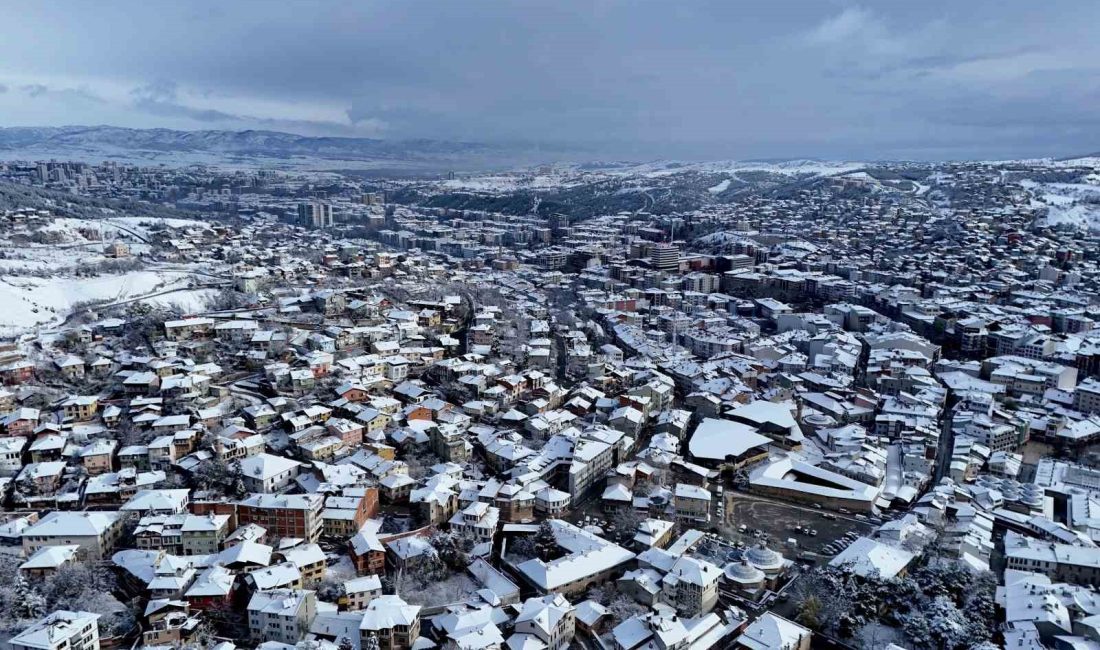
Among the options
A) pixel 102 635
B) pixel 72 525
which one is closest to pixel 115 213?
pixel 72 525

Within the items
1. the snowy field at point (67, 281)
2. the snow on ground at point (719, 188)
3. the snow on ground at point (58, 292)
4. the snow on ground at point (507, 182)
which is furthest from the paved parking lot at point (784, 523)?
the snow on ground at point (507, 182)

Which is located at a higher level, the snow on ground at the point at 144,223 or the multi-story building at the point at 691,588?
the snow on ground at the point at 144,223

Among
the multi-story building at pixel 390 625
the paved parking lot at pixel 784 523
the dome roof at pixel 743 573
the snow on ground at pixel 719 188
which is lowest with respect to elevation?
the paved parking lot at pixel 784 523

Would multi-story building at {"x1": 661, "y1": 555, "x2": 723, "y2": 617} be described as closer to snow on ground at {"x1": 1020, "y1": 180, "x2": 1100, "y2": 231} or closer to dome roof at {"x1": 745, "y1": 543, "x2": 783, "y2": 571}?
dome roof at {"x1": 745, "y1": 543, "x2": 783, "y2": 571}

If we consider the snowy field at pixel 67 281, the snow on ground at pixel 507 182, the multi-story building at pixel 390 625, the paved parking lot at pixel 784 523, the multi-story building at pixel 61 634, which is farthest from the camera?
the snow on ground at pixel 507 182

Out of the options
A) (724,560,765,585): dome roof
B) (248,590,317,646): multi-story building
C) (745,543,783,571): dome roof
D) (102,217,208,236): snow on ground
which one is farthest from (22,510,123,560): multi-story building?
(102,217,208,236): snow on ground

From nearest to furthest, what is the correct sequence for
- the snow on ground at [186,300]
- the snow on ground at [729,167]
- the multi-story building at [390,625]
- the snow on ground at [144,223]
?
the multi-story building at [390,625]
the snow on ground at [186,300]
the snow on ground at [144,223]
the snow on ground at [729,167]

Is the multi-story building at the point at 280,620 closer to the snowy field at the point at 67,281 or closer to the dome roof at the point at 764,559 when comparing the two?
the dome roof at the point at 764,559

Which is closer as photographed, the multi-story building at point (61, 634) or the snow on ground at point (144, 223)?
the multi-story building at point (61, 634)

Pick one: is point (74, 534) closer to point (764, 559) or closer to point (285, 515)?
point (285, 515)

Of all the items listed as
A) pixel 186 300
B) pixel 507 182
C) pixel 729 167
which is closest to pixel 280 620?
pixel 186 300
